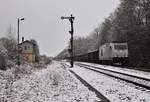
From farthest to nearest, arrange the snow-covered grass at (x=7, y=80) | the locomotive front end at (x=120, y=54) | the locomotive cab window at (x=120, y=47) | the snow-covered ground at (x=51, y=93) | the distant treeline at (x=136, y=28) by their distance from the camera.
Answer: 1. the distant treeline at (x=136, y=28)
2. the locomotive cab window at (x=120, y=47)
3. the locomotive front end at (x=120, y=54)
4. the snow-covered grass at (x=7, y=80)
5. the snow-covered ground at (x=51, y=93)

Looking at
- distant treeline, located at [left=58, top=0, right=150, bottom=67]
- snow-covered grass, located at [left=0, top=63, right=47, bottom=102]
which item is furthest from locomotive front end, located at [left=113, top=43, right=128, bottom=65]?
snow-covered grass, located at [left=0, top=63, right=47, bottom=102]

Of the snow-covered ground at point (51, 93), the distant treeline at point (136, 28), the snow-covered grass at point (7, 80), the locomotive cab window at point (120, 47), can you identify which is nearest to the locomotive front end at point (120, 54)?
the locomotive cab window at point (120, 47)

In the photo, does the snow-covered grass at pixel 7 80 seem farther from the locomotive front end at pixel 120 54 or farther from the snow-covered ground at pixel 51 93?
Result: the locomotive front end at pixel 120 54

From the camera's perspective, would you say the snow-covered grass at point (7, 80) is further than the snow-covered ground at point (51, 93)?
Yes

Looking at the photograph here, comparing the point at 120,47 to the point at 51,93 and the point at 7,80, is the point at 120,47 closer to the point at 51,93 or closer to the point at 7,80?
the point at 7,80

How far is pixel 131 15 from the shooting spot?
5666 cm

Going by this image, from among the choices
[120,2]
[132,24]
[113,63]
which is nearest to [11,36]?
A: [120,2]

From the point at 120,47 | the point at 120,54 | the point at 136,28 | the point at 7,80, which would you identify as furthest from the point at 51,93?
the point at 136,28

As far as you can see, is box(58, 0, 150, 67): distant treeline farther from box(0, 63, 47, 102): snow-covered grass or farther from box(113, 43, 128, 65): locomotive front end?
box(0, 63, 47, 102): snow-covered grass

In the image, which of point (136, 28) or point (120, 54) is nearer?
point (120, 54)

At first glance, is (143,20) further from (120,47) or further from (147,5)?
(120,47)

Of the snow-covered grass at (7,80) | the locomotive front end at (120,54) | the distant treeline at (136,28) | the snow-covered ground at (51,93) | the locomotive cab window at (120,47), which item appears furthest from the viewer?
the distant treeline at (136,28)

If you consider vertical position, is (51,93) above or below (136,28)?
below

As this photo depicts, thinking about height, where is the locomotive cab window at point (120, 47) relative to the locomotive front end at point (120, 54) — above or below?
above
